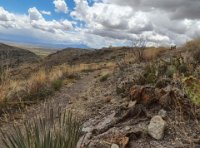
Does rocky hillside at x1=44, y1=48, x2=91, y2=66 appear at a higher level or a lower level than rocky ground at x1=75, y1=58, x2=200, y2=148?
lower

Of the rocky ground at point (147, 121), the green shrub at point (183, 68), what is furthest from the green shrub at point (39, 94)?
the green shrub at point (183, 68)

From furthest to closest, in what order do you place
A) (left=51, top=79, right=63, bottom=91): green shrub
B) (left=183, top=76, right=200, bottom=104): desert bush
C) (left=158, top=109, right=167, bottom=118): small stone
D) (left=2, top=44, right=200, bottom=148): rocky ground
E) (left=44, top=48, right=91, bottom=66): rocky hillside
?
(left=44, top=48, right=91, bottom=66): rocky hillside
(left=51, top=79, right=63, bottom=91): green shrub
(left=158, top=109, right=167, bottom=118): small stone
(left=183, top=76, right=200, bottom=104): desert bush
(left=2, top=44, right=200, bottom=148): rocky ground

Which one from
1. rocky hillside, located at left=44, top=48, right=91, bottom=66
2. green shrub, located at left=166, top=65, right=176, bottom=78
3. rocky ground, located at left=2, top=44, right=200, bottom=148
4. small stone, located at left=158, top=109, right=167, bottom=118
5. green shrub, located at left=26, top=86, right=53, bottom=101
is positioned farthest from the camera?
rocky hillside, located at left=44, top=48, right=91, bottom=66

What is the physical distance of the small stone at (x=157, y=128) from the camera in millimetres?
4160

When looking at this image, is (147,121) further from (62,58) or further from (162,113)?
(62,58)

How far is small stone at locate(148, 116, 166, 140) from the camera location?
416 cm

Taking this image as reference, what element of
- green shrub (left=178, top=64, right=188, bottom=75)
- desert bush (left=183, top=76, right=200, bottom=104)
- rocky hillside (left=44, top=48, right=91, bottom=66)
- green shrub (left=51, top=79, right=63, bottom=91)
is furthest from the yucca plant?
rocky hillside (left=44, top=48, right=91, bottom=66)

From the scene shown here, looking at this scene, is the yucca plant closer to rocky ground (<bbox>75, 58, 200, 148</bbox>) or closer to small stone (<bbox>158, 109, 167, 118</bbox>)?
rocky ground (<bbox>75, 58, 200, 148</bbox>)

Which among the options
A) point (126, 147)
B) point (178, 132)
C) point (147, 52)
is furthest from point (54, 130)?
point (147, 52)

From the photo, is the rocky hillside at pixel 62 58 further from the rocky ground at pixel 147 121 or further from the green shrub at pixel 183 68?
the rocky ground at pixel 147 121

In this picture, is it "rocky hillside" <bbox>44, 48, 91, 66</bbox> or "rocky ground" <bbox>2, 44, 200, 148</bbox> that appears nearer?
"rocky ground" <bbox>2, 44, 200, 148</bbox>

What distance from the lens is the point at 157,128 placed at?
422cm

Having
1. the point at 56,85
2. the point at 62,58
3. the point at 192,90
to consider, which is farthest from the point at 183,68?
the point at 62,58

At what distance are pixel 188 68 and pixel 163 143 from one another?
9.97ft
